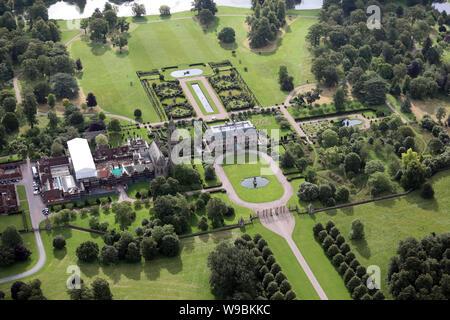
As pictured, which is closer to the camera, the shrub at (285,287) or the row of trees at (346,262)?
the row of trees at (346,262)

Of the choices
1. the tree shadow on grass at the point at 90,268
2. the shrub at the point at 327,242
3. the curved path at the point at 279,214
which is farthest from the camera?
the shrub at the point at 327,242

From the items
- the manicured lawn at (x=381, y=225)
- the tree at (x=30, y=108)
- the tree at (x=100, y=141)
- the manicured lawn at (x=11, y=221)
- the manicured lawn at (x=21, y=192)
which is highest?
the tree at (x=30, y=108)

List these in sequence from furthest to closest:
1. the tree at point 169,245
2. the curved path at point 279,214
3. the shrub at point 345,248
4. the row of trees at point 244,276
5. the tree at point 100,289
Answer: the shrub at point 345,248
the tree at point 169,245
the curved path at point 279,214
the row of trees at point 244,276
the tree at point 100,289

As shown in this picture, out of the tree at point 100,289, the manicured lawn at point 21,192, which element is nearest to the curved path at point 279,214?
the tree at point 100,289

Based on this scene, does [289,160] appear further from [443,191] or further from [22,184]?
[22,184]

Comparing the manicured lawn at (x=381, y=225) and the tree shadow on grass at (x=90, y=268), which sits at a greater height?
the tree shadow on grass at (x=90, y=268)

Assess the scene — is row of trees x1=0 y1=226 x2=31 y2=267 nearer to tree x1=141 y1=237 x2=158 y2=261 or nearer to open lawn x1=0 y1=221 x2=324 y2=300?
open lawn x1=0 y1=221 x2=324 y2=300

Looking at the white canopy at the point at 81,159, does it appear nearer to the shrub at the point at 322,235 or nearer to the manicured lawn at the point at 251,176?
the manicured lawn at the point at 251,176

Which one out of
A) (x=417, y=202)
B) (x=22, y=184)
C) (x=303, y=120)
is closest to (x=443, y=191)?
(x=417, y=202)
